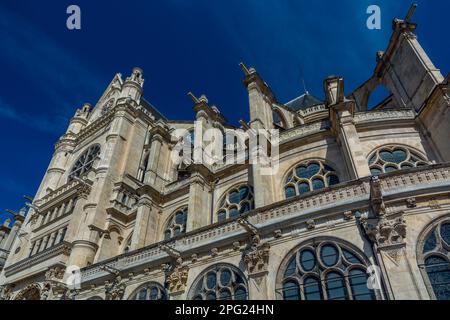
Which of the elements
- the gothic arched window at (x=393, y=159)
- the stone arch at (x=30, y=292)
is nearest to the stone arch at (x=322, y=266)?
the gothic arched window at (x=393, y=159)

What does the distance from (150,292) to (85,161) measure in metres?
19.4

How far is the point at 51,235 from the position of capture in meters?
23.3

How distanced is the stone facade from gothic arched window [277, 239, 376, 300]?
0.06 m

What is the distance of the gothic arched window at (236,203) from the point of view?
54.6 ft

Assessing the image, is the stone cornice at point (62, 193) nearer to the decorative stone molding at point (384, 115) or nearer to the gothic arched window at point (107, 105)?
the gothic arched window at point (107, 105)

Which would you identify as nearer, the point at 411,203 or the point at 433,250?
the point at 433,250

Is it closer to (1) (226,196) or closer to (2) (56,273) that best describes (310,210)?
(1) (226,196)

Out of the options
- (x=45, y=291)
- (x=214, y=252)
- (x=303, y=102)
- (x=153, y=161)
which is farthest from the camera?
(x=303, y=102)

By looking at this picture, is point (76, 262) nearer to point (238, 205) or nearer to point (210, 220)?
point (210, 220)

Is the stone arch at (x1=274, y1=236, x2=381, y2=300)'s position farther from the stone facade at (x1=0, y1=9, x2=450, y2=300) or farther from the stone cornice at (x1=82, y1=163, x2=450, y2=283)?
the stone cornice at (x1=82, y1=163, x2=450, y2=283)

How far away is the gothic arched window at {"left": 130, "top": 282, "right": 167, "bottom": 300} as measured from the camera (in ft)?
40.5

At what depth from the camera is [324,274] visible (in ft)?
30.9

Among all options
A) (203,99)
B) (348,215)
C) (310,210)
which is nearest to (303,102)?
(203,99)
